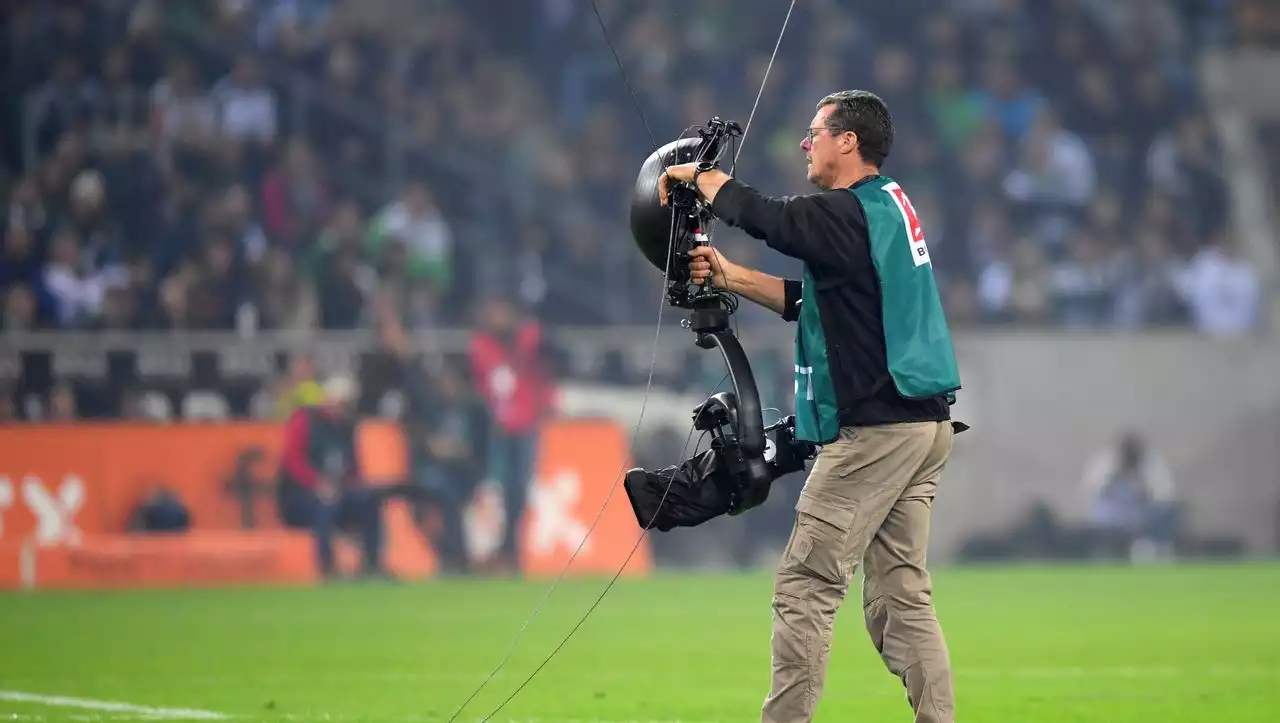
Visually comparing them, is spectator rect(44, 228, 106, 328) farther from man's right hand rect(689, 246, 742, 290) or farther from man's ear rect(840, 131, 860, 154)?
man's ear rect(840, 131, 860, 154)

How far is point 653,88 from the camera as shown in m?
24.5

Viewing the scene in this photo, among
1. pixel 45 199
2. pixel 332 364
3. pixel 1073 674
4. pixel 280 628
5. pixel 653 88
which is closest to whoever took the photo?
pixel 1073 674

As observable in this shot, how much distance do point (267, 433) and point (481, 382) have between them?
2.19 metres

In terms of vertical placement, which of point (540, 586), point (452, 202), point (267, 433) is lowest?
point (540, 586)

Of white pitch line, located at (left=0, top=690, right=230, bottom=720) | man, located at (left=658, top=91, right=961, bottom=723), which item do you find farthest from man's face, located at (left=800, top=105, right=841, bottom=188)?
white pitch line, located at (left=0, top=690, right=230, bottom=720)

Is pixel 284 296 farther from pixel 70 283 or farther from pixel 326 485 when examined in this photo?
pixel 326 485

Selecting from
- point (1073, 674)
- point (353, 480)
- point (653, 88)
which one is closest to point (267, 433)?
point (353, 480)

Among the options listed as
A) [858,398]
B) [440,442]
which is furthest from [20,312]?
[858,398]

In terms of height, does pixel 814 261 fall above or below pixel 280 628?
above

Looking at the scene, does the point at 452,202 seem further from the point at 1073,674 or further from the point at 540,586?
the point at 1073,674

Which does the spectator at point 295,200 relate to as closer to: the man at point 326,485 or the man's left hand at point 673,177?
the man at point 326,485

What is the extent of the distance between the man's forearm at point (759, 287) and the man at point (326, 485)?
11.7 metres

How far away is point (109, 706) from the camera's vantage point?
9258 millimetres

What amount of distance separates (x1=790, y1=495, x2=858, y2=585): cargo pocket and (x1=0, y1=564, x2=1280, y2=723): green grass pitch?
2342 millimetres
